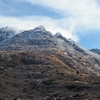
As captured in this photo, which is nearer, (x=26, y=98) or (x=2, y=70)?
(x=26, y=98)

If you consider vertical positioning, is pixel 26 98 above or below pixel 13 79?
below

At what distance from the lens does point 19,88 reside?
470 feet

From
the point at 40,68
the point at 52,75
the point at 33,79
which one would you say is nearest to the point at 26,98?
the point at 33,79

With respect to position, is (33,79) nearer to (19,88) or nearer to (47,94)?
(19,88)

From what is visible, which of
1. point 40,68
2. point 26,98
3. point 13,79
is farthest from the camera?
point 40,68

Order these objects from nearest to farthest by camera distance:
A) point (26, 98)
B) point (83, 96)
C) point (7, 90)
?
1. point (83, 96)
2. point (26, 98)
3. point (7, 90)

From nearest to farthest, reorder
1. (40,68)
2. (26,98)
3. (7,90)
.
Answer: (26,98), (7,90), (40,68)

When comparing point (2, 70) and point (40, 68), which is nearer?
point (2, 70)

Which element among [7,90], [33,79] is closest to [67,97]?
[7,90]

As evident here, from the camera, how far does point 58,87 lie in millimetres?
141500

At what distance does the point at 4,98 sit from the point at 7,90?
2059cm

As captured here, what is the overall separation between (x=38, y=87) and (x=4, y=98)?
105 feet

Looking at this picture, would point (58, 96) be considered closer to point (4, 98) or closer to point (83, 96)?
point (83, 96)

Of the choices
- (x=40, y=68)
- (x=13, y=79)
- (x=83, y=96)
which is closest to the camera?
(x=83, y=96)
